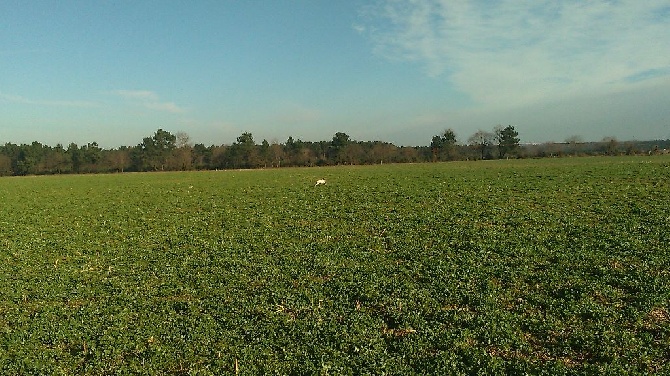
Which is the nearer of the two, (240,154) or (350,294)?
(350,294)

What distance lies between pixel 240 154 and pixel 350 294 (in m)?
119

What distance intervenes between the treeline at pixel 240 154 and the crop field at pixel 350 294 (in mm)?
103803

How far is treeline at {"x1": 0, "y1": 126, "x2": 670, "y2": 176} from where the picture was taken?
128 m

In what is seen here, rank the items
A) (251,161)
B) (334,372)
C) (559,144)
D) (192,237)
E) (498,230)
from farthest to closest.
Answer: (251,161), (559,144), (192,237), (498,230), (334,372)

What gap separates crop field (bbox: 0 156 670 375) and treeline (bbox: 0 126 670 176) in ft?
341

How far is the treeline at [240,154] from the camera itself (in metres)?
128

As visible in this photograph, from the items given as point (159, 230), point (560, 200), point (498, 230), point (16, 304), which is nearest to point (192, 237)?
point (159, 230)

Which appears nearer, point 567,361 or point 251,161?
point 567,361

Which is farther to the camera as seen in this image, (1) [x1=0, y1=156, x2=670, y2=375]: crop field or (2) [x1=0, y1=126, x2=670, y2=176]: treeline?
(2) [x1=0, y1=126, x2=670, y2=176]: treeline

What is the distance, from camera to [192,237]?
22.2 m

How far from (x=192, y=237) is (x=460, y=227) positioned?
42.7 feet

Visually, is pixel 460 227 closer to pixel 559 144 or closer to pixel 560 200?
pixel 560 200

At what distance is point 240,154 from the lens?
12875 cm

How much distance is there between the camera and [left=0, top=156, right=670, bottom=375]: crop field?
9.52 metres
